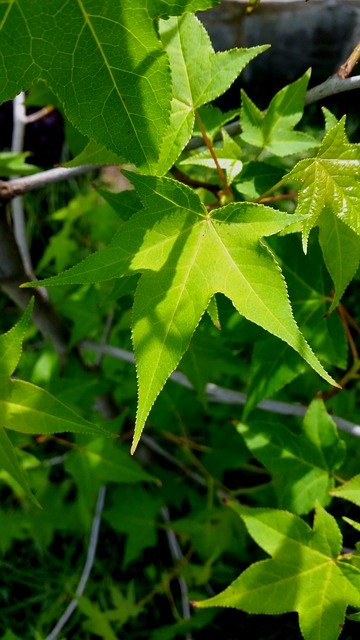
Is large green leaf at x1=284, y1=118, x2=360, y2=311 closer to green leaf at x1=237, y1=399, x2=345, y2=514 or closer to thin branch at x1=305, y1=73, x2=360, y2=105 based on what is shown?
thin branch at x1=305, y1=73, x2=360, y2=105

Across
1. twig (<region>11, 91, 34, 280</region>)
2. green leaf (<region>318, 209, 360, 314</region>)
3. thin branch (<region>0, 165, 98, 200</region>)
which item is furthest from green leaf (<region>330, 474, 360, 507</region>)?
twig (<region>11, 91, 34, 280</region>)

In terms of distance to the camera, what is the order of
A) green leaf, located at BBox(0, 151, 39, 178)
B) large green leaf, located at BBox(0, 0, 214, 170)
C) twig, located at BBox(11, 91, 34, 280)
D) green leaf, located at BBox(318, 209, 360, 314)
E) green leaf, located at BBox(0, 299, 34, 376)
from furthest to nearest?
twig, located at BBox(11, 91, 34, 280)
green leaf, located at BBox(0, 151, 39, 178)
green leaf, located at BBox(0, 299, 34, 376)
green leaf, located at BBox(318, 209, 360, 314)
large green leaf, located at BBox(0, 0, 214, 170)

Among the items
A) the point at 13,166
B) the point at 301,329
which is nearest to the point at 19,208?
the point at 13,166

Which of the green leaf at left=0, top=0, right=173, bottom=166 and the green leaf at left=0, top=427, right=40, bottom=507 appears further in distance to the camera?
the green leaf at left=0, top=427, right=40, bottom=507

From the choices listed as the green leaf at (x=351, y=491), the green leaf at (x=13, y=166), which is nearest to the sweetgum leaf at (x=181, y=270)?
the green leaf at (x=351, y=491)

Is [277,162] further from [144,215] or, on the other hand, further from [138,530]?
[138,530]

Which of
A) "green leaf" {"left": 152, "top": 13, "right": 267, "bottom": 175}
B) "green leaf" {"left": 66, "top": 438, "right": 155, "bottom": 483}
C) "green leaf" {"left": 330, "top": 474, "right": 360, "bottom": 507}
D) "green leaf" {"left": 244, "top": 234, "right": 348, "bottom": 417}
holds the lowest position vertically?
"green leaf" {"left": 66, "top": 438, "right": 155, "bottom": 483}

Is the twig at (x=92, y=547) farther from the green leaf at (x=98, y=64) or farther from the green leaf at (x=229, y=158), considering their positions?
the green leaf at (x=98, y=64)
